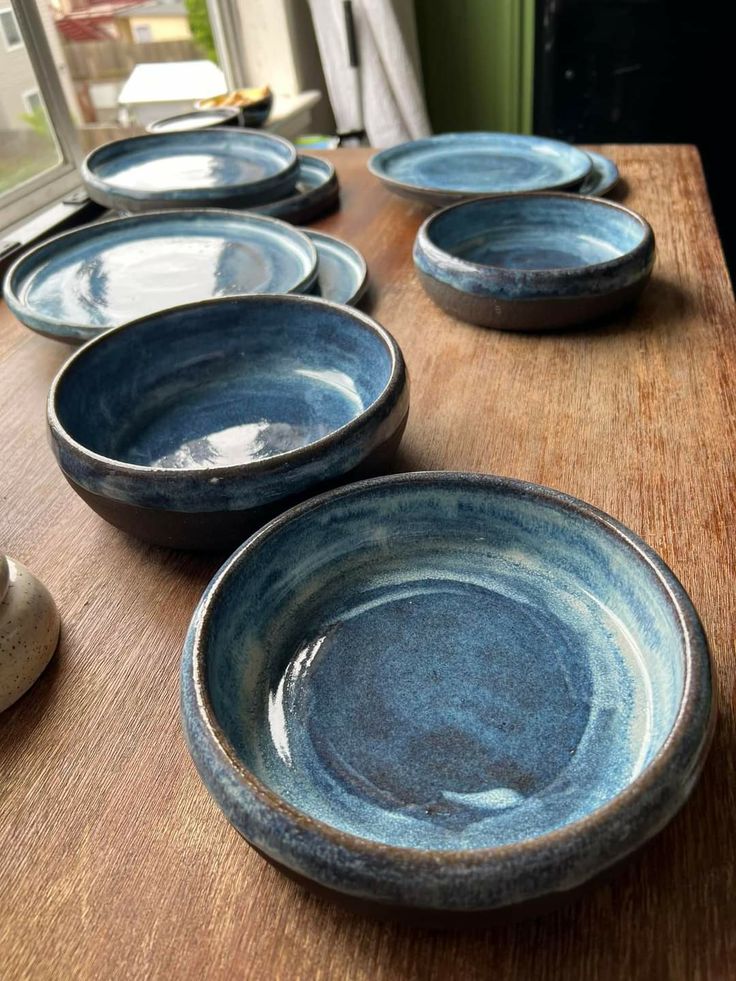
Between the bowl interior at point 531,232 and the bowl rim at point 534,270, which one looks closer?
the bowl rim at point 534,270

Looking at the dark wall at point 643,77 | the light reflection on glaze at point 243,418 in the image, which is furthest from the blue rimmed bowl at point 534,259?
the dark wall at point 643,77

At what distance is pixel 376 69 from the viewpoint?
2.12 m

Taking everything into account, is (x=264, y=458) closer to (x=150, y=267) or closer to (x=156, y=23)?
(x=150, y=267)

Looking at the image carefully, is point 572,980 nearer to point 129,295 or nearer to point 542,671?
point 542,671

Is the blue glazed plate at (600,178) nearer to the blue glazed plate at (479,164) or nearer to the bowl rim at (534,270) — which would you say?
the blue glazed plate at (479,164)

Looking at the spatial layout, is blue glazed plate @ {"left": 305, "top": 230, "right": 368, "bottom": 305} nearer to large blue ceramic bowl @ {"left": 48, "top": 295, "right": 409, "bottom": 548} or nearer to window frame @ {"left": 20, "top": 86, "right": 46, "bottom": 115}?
large blue ceramic bowl @ {"left": 48, "top": 295, "right": 409, "bottom": 548}

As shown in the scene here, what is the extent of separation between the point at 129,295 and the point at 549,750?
2.36 feet

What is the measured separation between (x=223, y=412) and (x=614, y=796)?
18.5 inches

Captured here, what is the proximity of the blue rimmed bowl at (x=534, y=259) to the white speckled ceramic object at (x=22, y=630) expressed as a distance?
0.53 metres

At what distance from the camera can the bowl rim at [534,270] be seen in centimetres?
80

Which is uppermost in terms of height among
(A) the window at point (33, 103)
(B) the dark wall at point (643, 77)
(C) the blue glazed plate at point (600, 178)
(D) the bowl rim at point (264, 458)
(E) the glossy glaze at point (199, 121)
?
(A) the window at point (33, 103)

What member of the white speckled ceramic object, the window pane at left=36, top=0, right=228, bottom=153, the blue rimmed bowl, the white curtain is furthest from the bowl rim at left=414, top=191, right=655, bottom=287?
the white curtain

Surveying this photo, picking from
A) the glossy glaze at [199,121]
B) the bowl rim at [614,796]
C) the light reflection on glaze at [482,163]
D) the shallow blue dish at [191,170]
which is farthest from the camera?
the glossy glaze at [199,121]

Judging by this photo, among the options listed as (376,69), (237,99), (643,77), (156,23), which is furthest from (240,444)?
(643,77)
